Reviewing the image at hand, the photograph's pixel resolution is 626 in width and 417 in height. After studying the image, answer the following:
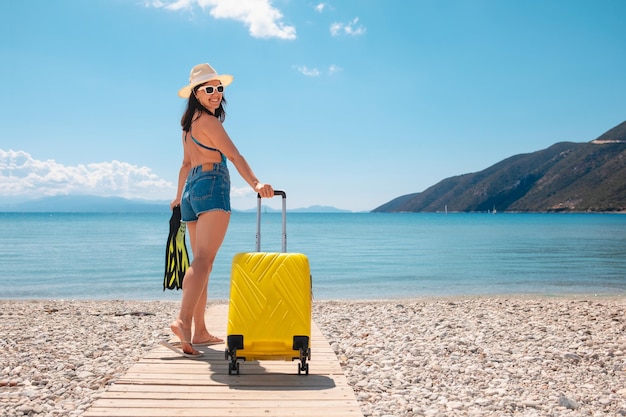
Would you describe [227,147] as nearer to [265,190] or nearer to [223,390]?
[265,190]

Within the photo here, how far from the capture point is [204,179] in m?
4.80

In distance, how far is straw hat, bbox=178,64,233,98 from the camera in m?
4.94

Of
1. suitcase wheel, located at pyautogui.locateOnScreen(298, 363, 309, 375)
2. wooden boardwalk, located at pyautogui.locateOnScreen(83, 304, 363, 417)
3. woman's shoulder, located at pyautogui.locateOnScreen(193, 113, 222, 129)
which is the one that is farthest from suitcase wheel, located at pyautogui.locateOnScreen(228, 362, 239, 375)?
woman's shoulder, located at pyautogui.locateOnScreen(193, 113, 222, 129)

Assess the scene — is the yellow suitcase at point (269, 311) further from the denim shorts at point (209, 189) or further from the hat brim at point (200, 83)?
the hat brim at point (200, 83)

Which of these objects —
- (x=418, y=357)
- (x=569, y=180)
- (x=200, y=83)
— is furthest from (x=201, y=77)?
(x=569, y=180)

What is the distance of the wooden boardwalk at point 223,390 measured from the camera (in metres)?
3.56

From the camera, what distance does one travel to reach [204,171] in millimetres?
4828

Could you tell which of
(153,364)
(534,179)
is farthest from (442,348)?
(534,179)

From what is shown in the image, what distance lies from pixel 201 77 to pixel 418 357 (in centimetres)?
413

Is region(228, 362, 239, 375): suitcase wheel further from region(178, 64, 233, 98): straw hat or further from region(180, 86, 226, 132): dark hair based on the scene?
region(178, 64, 233, 98): straw hat

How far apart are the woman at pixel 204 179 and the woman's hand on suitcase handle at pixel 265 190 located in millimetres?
98

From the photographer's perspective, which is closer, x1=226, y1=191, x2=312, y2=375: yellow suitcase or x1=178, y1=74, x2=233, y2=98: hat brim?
x1=226, y1=191, x2=312, y2=375: yellow suitcase

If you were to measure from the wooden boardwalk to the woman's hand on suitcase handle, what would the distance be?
4.89 ft

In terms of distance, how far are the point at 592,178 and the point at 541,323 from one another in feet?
531
